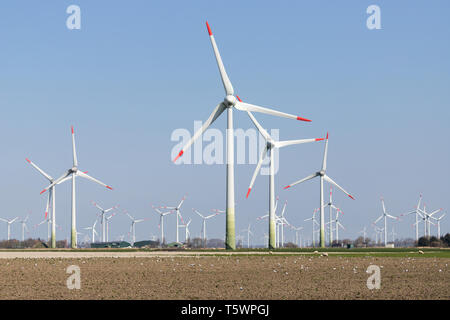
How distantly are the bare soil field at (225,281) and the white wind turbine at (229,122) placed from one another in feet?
114

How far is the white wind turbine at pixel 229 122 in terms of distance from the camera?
282ft

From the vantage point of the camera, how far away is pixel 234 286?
3419 centimetres

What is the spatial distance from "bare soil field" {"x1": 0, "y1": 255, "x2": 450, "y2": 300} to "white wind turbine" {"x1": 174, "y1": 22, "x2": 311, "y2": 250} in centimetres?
3488

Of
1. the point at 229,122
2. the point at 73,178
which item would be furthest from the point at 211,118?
the point at 73,178

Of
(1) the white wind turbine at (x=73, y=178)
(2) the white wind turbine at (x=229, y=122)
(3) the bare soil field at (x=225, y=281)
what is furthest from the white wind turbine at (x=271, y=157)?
(3) the bare soil field at (x=225, y=281)

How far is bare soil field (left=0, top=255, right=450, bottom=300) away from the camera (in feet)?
99.6

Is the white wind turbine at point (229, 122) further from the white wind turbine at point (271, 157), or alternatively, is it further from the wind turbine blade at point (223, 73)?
the white wind turbine at point (271, 157)

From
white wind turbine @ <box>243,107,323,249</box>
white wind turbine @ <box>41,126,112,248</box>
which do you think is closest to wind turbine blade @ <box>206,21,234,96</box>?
white wind turbine @ <box>243,107,323,249</box>

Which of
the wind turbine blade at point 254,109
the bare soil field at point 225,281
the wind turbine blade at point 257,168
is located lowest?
the bare soil field at point 225,281

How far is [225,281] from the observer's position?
37156mm
